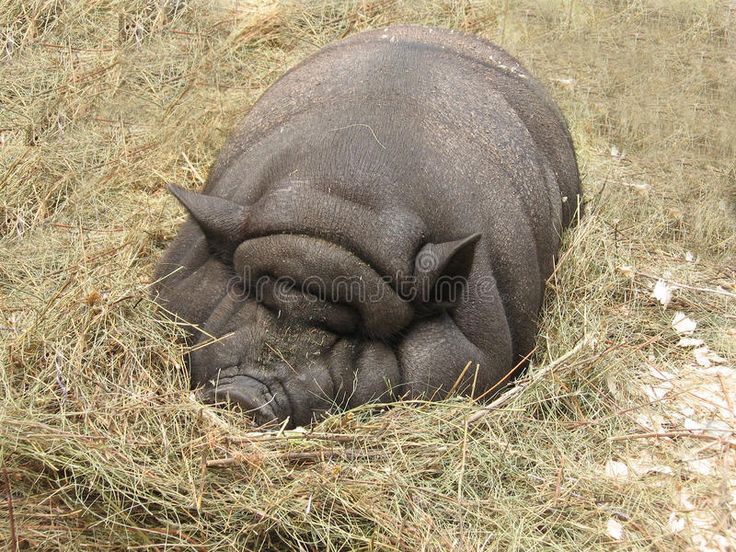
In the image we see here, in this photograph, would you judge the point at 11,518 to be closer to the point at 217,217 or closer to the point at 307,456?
the point at 307,456

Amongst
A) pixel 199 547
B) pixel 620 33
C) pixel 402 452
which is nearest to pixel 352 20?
pixel 620 33

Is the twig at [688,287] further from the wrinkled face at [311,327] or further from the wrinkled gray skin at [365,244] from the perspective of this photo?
the wrinkled face at [311,327]

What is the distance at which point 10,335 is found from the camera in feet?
14.8

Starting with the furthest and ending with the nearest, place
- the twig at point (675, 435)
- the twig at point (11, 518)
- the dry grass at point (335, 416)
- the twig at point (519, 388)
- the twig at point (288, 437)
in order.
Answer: the twig at point (675, 435) → the twig at point (519, 388) → the twig at point (288, 437) → the dry grass at point (335, 416) → the twig at point (11, 518)

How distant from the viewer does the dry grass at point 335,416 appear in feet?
12.5

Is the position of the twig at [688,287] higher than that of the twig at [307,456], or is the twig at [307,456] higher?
the twig at [307,456]

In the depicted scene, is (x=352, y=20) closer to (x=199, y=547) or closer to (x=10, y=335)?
(x=10, y=335)

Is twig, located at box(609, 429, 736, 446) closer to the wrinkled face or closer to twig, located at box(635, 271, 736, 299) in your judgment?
the wrinkled face

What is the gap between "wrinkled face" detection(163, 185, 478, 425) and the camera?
420 cm

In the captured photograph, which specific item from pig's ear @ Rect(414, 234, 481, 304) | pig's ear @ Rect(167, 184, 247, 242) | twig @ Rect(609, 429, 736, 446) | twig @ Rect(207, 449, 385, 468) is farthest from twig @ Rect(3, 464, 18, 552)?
twig @ Rect(609, 429, 736, 446)

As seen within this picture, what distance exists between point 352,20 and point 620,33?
2.74 m

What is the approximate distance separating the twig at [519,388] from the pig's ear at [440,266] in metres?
0.55

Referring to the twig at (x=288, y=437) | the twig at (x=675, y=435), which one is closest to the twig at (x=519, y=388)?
the twig at (x=675, y=435)

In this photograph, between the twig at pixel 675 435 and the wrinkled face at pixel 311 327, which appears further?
the twig at pixel 675 435
